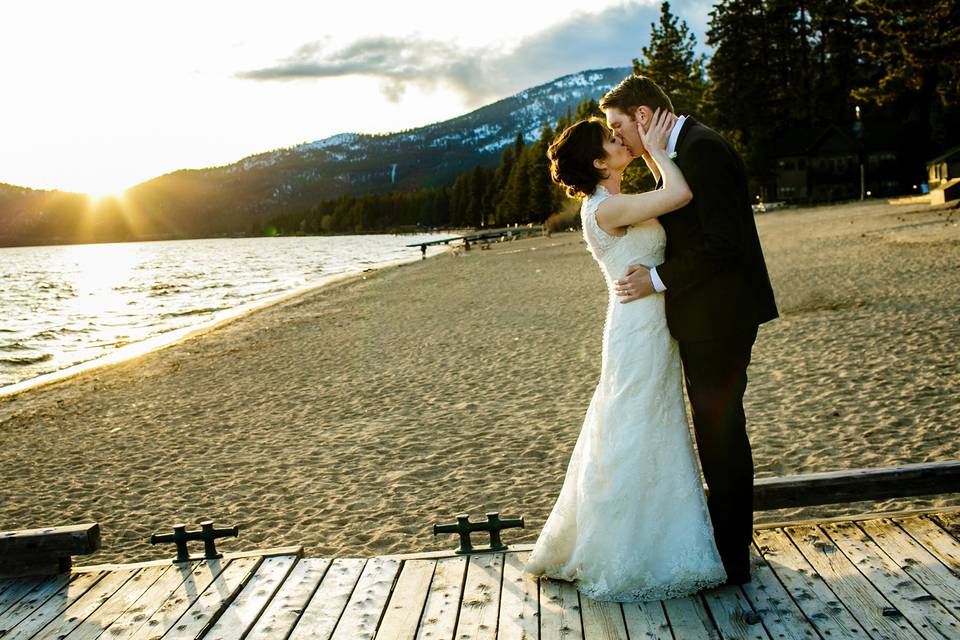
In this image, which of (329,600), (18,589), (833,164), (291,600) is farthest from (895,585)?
(833,164)

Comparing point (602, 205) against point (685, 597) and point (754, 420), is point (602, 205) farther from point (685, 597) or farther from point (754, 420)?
point (754, 420)

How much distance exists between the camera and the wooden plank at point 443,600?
332cm

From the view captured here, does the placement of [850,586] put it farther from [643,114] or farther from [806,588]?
[643,114]

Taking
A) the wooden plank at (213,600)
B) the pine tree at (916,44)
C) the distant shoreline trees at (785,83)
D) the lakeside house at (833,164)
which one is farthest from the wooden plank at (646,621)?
the lakeside house at (833,164)

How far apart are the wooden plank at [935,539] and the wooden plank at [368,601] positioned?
8.19 ft

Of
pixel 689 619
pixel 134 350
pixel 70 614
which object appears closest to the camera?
pixel 689 619

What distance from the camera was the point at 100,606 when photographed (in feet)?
12.4

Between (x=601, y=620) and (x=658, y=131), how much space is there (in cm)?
208

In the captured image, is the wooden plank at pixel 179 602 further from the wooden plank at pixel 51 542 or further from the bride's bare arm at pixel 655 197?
the bride's bare arm at pixel 655 197

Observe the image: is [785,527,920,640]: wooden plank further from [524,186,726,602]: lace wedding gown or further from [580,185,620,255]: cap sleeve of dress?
[580,185,620,255]: cap sleeve of dress

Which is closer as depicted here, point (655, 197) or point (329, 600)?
point (655, 197)

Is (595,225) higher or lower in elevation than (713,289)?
higher

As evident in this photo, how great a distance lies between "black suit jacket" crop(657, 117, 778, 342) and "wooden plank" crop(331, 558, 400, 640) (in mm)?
1793

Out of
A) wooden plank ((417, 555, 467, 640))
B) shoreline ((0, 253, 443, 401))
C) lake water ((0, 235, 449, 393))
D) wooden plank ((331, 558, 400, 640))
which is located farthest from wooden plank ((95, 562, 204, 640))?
lake water ((0, 235, 449, 393))
